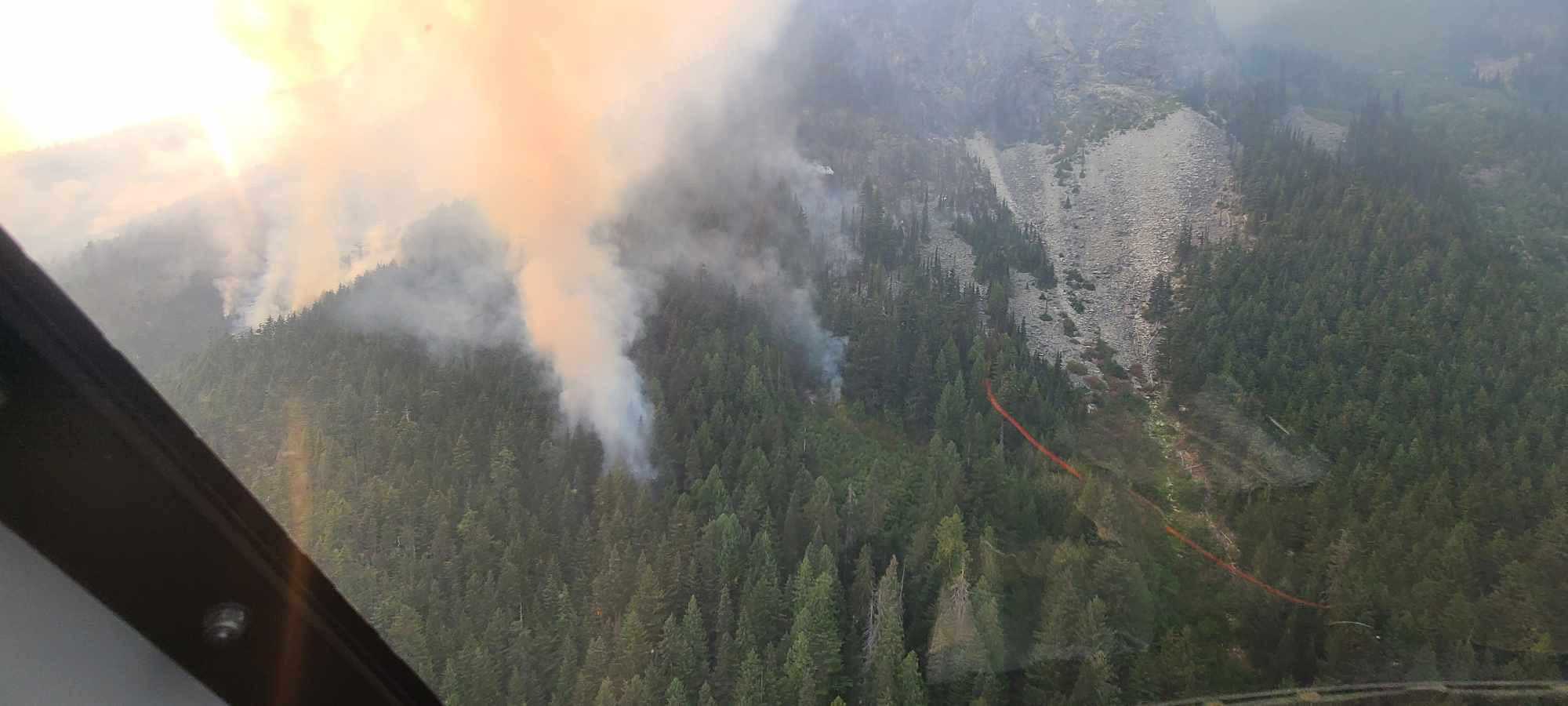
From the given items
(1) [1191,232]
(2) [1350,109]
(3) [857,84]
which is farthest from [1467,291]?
(3) [857,84]

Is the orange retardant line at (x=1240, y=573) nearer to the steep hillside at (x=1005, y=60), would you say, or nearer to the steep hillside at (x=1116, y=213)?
the steep hillside at (x=1116, y=213)

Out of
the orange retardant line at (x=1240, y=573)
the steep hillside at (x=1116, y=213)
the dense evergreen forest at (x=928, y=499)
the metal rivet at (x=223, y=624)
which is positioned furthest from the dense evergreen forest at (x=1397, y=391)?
the metal rivet at (x=223, y=624)

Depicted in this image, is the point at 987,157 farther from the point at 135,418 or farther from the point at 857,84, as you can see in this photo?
the point at 135,418

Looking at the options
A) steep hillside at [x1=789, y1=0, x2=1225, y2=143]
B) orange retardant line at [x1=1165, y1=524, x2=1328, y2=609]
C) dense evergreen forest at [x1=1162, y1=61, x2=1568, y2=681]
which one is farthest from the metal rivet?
steep hillside at [x1=789, y1=0, x2=1225, y2=143]

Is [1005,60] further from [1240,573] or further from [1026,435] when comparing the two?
[1240,573]

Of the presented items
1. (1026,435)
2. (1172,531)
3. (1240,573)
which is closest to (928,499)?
(1172,531)

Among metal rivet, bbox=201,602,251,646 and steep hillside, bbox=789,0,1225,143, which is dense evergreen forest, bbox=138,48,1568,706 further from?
steep hillside, bbox=789,0,1225,143

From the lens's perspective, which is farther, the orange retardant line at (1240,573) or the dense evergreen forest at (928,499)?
the orange retardant line at (1240,573)
